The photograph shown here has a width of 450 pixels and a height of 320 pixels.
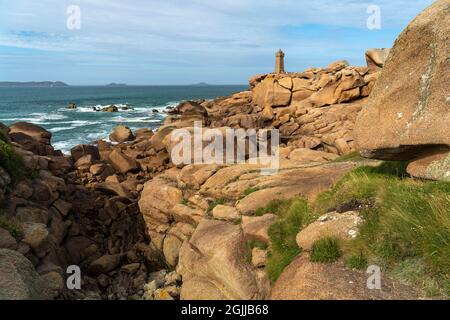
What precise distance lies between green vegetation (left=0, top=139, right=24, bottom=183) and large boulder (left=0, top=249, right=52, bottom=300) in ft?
29.3

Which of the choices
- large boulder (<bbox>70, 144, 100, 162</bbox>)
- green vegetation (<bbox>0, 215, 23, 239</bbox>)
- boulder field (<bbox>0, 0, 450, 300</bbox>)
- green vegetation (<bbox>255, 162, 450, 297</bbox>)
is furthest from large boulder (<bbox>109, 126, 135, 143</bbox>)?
green vegetation (<bbox>255, 162, 450, 297</bbox>)

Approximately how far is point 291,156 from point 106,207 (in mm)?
12683

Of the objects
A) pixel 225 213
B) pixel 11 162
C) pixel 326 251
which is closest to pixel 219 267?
pixel 225 213

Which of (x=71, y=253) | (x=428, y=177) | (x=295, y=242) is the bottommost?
(x=71, y=253)

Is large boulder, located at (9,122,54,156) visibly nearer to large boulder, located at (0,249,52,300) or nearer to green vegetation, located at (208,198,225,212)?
green vegetation, located at (208,198,225,212)

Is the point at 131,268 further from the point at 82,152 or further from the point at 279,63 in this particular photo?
the point at 279,63

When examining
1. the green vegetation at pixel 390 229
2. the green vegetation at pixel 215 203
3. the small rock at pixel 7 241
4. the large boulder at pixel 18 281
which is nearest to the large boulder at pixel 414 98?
the green vegetation at pixel 390 229

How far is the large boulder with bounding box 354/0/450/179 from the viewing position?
9820mm

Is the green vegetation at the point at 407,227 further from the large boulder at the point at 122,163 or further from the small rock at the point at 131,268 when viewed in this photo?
the large boulder at the point at 122,163

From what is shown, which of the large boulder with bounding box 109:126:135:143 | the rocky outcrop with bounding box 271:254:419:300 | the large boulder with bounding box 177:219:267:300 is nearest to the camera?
the rocky outcrop with bounding box 271:254:419:300

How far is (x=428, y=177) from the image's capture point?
10.1 m
